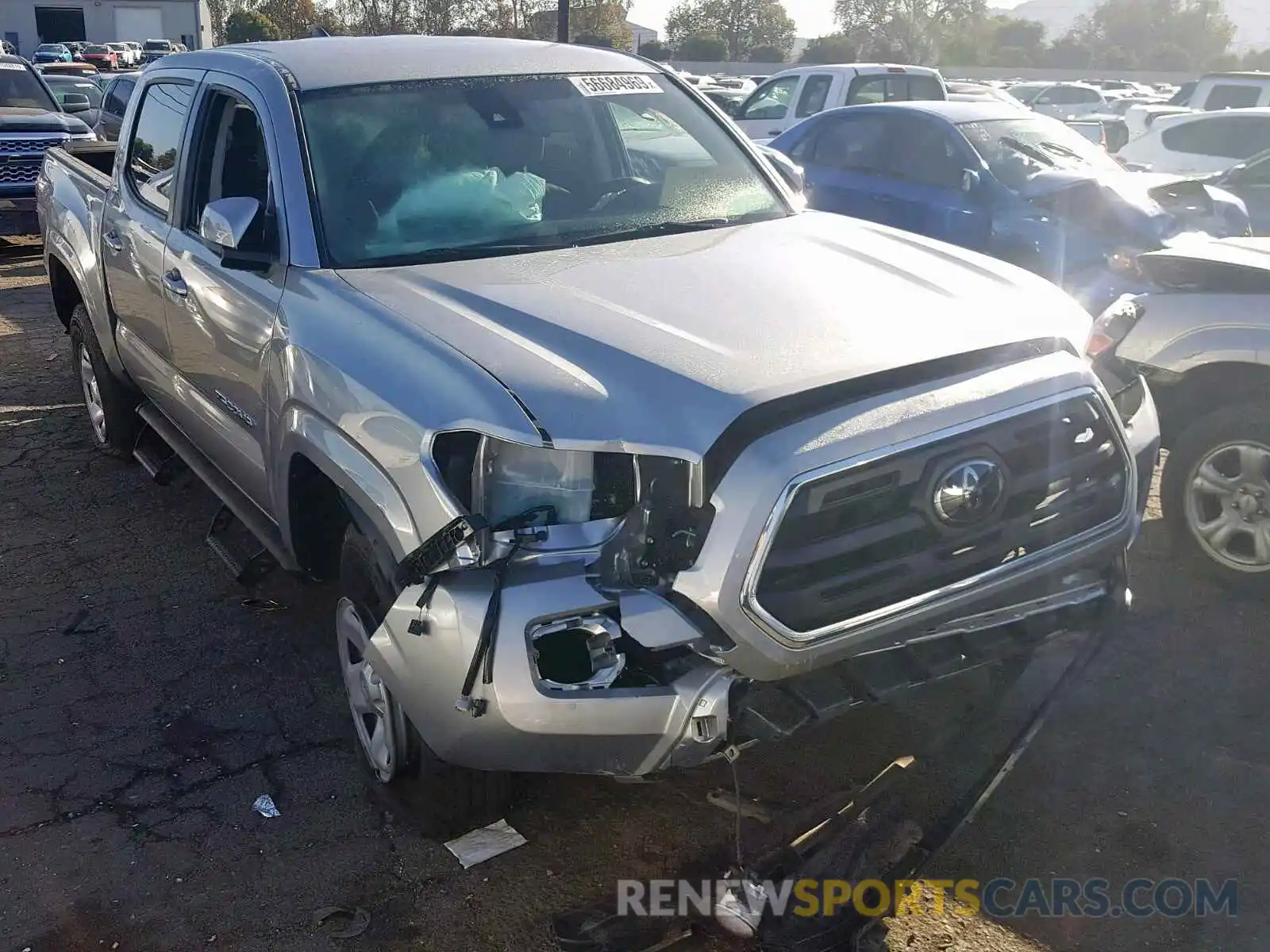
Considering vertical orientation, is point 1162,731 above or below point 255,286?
below

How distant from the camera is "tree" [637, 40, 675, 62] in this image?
5478 centimetres

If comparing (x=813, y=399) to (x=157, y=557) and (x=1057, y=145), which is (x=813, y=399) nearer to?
(x=157, y=557)

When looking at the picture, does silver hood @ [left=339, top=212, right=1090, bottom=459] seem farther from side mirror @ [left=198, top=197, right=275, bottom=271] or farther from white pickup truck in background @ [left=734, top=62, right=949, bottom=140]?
white pickup truck in background @ [left=734, top=62, right=949, bottom=140]

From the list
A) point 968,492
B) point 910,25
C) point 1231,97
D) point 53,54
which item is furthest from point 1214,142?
point 910,25

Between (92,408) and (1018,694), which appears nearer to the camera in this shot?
(1018,694)

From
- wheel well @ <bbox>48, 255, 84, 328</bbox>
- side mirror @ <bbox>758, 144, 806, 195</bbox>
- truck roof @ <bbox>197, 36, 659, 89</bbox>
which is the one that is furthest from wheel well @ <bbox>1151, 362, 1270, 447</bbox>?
wheel well @ <bbox>48, 255, 84, 328</bbox>

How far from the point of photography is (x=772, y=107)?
47.4 ft

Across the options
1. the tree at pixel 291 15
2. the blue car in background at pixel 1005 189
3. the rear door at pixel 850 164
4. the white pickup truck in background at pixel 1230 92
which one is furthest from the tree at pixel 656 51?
the blue car in background at pixel 1005 189

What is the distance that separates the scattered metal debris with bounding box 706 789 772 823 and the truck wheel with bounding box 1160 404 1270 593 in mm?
2528

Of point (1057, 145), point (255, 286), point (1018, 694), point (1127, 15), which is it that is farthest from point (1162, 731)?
point (1127, 15)

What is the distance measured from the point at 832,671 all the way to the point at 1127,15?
78.0m

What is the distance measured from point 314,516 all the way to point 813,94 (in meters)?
11.7

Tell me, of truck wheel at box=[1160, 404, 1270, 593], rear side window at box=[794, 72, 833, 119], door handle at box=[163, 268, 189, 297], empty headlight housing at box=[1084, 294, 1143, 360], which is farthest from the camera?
rear side window at box=[794, 72, 833, 119]

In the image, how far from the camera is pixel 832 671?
267cm
